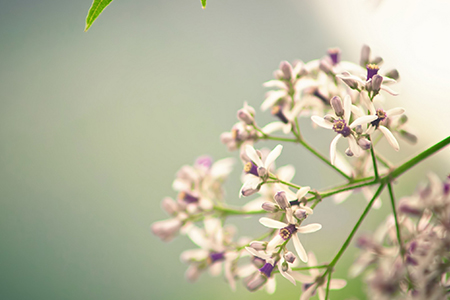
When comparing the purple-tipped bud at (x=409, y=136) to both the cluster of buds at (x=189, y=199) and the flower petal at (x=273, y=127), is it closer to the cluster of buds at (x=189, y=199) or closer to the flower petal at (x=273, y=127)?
the flower petal at (x=273, y=127)

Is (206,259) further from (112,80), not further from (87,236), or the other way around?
(112,80)

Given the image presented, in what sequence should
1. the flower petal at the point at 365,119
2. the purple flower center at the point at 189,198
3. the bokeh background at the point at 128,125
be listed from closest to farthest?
the flower petal at the point at 365,119 < the purple flower center at the point at 189,198 < the bokeh background at the point at 128,125

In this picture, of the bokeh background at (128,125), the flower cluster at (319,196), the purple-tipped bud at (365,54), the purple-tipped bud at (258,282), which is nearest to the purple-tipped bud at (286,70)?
the flower cluster at (319,196)

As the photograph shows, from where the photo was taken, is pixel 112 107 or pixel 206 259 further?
pixel 112 107

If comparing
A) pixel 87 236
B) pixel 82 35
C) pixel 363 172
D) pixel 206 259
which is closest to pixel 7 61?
pixel 82 35

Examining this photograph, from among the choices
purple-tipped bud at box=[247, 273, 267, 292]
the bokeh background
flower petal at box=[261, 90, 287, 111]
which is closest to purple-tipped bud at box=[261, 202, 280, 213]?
purple-tipped bud at box=[247, 273, 267, 292]

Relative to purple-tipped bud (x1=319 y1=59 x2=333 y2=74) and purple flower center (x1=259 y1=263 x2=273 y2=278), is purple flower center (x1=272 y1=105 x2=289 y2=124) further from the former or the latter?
purple flower center (x1=259 y1=263 x2=273 y2=278)

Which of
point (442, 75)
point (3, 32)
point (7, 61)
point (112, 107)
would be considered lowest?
point (442, 75)
